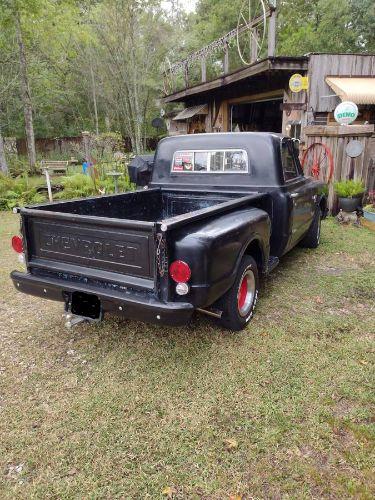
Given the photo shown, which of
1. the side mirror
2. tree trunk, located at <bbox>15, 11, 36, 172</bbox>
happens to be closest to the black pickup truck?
Answer: the side mirror

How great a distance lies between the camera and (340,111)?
9.02m

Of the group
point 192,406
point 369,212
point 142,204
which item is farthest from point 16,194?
point 192,406

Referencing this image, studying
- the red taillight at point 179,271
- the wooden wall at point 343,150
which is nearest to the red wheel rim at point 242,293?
the red taillight at point 179,271

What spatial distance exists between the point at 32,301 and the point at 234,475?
319 centimetres

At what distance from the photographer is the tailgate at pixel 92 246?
2.71 m

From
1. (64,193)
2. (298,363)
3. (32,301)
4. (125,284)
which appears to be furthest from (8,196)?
(298,363)

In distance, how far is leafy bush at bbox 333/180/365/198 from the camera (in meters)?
7.34

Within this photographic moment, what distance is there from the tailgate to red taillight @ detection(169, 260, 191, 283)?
160 mm

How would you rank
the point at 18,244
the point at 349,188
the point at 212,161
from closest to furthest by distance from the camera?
the point at 18,244 < the point at 212,161 < the point at 349,188

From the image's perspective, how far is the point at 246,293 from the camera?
144 inches

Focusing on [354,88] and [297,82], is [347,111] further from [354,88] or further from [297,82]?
[297,82]

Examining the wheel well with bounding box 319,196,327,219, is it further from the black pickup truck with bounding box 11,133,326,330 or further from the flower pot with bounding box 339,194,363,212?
the black pickup truck with bounding box 11,133,326,330

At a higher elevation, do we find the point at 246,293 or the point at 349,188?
the point at 349,188

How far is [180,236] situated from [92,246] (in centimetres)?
78
